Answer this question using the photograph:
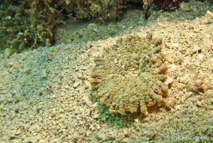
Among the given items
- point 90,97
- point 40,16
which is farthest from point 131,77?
point 40,16

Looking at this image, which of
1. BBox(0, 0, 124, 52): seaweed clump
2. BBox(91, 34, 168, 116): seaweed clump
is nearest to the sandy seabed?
BBox(91, 34, 168, 116): seaweed clump

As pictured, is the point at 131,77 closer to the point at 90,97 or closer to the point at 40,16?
the point at 90,97

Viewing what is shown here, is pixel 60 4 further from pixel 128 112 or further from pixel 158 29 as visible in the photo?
pixel 128 112

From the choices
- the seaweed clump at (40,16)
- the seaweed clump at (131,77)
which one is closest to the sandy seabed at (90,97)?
the seaweed clump at (131,77)

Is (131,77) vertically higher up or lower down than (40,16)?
lower down

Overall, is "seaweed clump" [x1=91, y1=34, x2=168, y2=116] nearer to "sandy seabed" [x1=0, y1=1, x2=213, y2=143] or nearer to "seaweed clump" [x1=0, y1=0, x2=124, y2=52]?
"sandy seabed" [x1=0, y1=1, x2=213, y2=143]

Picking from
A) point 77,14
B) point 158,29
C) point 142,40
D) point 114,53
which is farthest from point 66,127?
point 77,14
